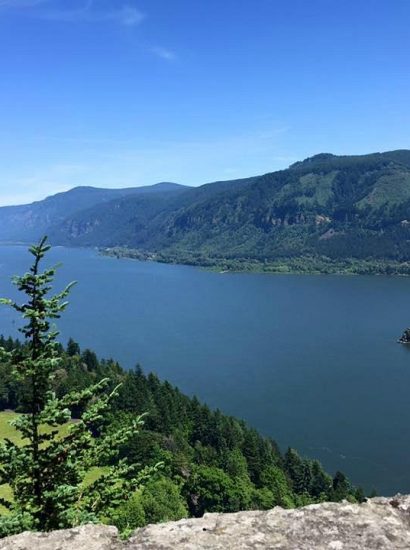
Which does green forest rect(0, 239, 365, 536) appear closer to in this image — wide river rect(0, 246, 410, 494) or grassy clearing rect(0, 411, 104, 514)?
grassy clearing rect(0, 411, 104, 514)

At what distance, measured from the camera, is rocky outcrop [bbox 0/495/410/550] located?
6148 millimetres

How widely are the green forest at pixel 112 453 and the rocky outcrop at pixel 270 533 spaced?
2.95 metres

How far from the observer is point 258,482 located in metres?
63.7

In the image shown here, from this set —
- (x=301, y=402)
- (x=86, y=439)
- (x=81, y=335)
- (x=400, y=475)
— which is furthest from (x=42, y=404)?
(x=81, y=335)

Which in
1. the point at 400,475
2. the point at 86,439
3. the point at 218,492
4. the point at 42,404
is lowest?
the point at 400,475

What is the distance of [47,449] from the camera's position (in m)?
11.6

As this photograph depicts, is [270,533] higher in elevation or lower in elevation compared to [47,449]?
higher

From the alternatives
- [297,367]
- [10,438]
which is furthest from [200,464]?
[297,367]

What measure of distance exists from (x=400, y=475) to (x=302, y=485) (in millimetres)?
15115

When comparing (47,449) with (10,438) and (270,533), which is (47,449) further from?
(10,438)

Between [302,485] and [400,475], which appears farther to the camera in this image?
[400,475]

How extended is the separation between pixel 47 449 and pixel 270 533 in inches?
266

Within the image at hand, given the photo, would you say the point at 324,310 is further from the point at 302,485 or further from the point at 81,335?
the point at 302,485

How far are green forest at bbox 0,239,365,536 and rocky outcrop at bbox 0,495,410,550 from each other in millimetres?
2945
